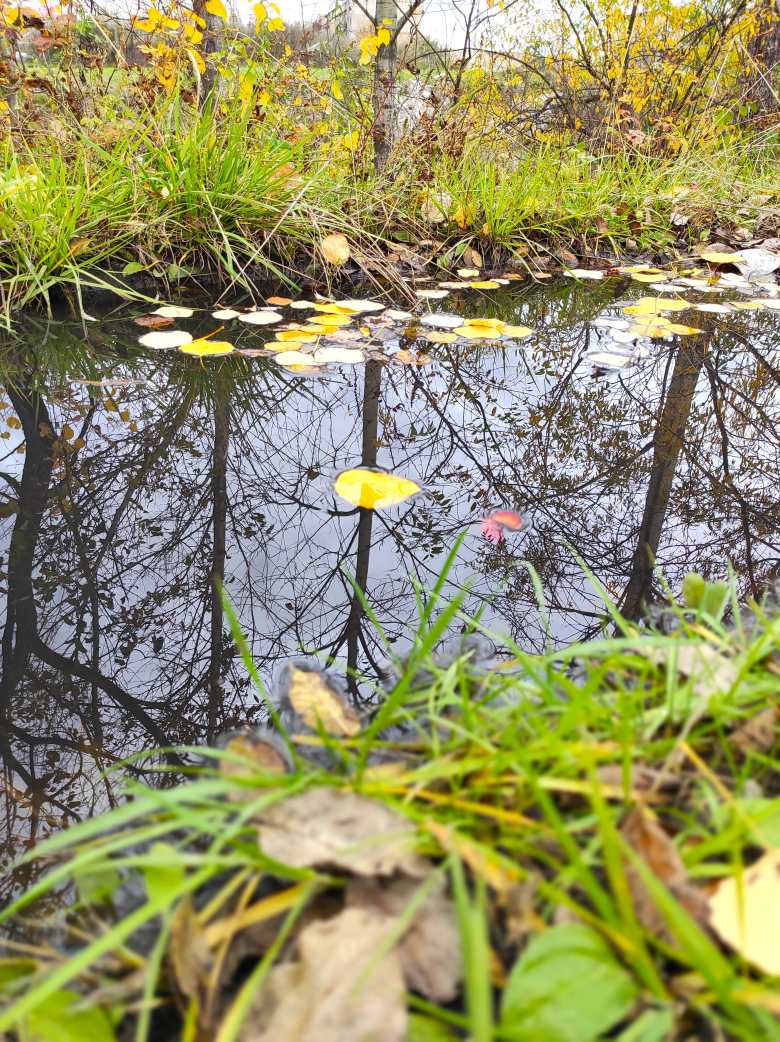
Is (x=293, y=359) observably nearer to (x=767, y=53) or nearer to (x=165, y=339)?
(x=165, y=339)

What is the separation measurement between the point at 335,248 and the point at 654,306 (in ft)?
3.64

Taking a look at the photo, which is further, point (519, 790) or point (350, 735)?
point (350, 735)

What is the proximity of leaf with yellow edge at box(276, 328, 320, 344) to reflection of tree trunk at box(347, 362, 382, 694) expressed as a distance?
0.22m

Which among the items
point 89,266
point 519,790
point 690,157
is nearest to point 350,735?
point 519,790

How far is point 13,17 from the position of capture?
6.42 ft

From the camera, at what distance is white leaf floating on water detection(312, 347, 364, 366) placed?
186cm

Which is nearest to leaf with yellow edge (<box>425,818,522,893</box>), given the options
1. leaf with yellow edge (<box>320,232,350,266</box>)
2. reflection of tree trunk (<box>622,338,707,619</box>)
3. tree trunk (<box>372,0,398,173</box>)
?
reflection of tree trunk (<box>622,338,707,619</box>)

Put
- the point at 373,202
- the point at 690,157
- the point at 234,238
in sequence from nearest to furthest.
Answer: the point at 234,238 < the point at 373,202 < the point at 690,157

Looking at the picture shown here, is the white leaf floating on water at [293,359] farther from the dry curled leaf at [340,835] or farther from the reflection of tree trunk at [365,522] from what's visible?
the dry curled leaf at [340,835]

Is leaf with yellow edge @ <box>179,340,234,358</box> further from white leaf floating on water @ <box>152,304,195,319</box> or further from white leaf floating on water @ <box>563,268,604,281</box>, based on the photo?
white leaf floating on water @ <box>563,268,604,281</box>

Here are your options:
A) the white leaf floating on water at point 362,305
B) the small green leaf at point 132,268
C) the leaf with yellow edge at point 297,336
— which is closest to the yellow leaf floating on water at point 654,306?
the white leaf floating on water at point 362,305

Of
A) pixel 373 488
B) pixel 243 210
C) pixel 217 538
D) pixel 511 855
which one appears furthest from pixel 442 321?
pixel 511 855

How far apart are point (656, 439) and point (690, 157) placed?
3250mm

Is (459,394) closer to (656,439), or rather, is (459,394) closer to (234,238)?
(656,439)
